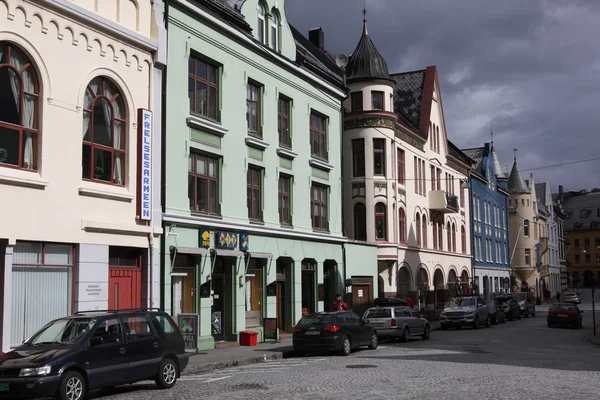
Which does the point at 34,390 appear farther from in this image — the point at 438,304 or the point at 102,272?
the point at 438,304

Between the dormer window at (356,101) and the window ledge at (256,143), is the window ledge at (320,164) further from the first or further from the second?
the dormer window at (356,101)

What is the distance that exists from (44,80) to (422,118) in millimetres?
31955

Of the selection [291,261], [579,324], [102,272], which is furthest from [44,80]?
[579,324]

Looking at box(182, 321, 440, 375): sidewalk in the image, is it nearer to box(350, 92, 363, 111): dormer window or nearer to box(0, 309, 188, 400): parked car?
box(0, 309, 188, 400): parked car

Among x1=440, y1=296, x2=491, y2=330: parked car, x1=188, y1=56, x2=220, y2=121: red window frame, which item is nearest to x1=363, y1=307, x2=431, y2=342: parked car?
x1=440, y1=296, x2=491, y2=330: parked car

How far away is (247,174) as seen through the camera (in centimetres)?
2611

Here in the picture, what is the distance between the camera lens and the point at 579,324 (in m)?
38.2

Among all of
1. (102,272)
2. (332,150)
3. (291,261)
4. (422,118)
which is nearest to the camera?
(102,272)

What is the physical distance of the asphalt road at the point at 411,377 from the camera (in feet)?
43.9

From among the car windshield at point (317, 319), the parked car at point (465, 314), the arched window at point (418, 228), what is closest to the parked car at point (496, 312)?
the parked car at point (465, 314)

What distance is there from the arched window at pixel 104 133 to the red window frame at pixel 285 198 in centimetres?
948

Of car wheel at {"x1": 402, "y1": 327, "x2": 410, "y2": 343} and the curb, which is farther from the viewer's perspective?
car wheel at {"x1": 402, "y1": 327, "x2": 410, "y2": 343}

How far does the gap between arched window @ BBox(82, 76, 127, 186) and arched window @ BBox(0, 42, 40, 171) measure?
169 centimetres

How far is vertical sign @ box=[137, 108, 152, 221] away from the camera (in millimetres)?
20219
